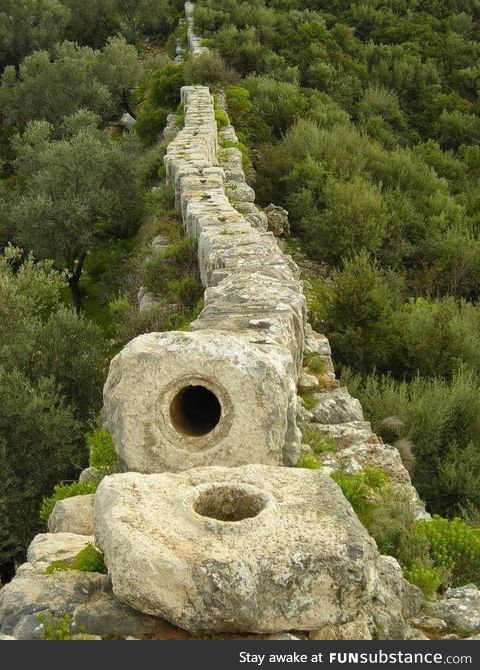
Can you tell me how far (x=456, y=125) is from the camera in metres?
24.6

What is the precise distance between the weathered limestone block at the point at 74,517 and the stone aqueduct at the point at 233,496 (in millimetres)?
11

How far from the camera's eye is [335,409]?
7203 mm

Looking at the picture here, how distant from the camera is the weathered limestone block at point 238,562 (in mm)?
3709

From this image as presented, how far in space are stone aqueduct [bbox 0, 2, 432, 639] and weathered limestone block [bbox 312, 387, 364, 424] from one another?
1 centimetres

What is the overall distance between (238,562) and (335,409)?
3.59m

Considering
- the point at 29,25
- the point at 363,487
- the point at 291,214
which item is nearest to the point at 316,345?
the point at 363,487

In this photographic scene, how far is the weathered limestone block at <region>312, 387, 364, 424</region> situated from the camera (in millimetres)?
7090

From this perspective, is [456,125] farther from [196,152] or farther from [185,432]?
[185,432]

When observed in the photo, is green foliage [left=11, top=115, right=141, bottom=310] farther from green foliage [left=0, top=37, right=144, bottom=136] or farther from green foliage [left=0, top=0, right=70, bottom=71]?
green foliage [left=0, top=0, right=70, bottom=71]

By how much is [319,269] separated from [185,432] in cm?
998

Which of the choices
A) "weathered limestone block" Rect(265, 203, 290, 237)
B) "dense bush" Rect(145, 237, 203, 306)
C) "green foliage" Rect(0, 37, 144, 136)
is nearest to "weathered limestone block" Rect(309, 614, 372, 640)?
"dense bush" Rect(145, 237, 203, 306)

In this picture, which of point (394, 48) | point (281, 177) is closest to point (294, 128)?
point (281, 177)

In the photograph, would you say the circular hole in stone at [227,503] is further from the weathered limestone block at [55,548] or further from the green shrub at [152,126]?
the green shrub at [152,126]

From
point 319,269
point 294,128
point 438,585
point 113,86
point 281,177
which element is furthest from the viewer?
point 113,86
